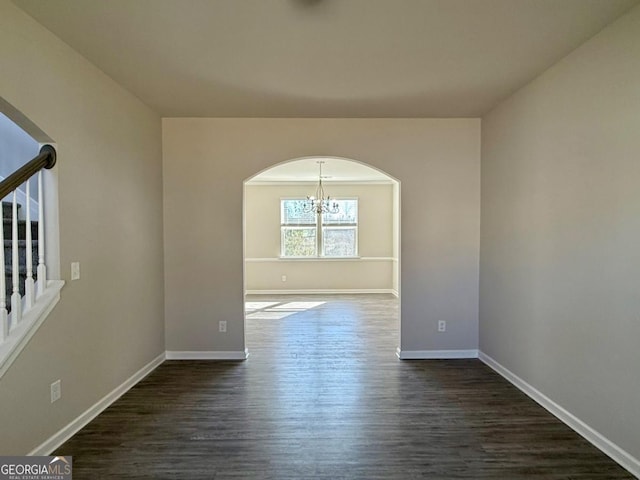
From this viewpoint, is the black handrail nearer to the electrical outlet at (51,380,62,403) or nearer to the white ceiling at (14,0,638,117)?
the white ceiling at (14,0,638,117)

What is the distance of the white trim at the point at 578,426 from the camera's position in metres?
2.05

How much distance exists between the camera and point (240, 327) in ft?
12.8

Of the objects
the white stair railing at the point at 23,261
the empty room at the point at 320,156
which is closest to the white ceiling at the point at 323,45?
the empty room at the point at 320,156

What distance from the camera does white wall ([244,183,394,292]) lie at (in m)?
8.34

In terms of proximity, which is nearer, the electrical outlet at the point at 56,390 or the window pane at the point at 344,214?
the electrical outlet at the point at 56,390

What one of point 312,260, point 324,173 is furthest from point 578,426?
point 312,260

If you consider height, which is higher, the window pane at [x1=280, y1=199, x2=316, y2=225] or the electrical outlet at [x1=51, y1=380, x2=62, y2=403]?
the window pane at [x1=280, y1=199, x2=316, y2=225]

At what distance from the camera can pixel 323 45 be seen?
7.76 feet

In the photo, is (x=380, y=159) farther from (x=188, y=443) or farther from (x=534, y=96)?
(x=188, y=443)

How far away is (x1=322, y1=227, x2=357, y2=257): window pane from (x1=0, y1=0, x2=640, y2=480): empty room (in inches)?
164

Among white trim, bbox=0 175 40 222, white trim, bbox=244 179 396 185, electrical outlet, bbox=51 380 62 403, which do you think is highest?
white trim, bbox=244 179 396 185

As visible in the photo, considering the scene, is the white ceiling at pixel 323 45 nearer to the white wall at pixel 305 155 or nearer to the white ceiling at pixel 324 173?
the white wall at pixel 305 155

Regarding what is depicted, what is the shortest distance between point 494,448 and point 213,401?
211 centimetres

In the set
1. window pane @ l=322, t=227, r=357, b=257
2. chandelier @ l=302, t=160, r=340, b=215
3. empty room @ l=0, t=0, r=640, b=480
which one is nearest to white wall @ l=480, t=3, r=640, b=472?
empty room @ l=0, t=0, r=640, b=480
